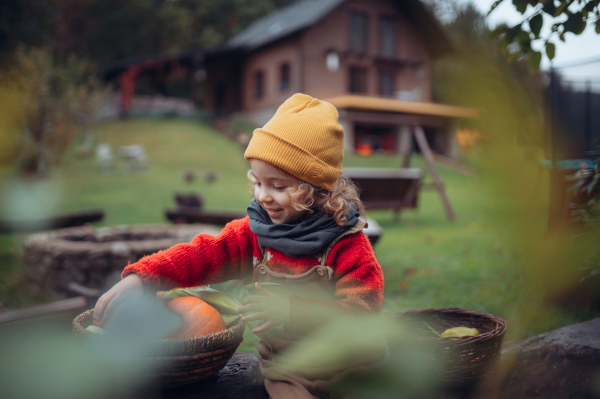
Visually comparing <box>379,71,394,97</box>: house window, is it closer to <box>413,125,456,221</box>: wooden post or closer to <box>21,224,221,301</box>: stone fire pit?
<box>413,125,456,221</box>: wooden post

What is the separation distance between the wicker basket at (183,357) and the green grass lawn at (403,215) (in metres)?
0.94

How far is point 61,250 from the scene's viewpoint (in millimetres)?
3666

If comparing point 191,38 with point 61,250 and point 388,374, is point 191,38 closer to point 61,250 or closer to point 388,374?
point 61,250

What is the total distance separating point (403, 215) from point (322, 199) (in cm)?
816

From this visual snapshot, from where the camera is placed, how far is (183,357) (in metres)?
1.43

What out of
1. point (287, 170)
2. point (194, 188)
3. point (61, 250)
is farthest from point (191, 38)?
point (287, 170)

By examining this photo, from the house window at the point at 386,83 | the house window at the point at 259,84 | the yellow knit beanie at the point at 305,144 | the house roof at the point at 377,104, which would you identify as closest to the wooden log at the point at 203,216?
the yellow knit beanie at the point at 305,144

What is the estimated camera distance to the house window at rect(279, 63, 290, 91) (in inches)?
866

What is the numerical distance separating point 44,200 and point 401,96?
17.1 metres

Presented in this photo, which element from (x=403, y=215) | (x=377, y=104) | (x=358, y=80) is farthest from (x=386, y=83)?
Result: (x=403, y=215)

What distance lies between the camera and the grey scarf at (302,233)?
1621 millimetres

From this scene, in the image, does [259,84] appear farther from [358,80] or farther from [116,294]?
[116,294]

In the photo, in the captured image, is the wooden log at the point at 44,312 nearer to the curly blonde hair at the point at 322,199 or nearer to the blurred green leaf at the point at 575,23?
the curly blonde hair at the point at 322,199

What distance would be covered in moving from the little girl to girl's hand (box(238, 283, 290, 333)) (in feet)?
0.40
